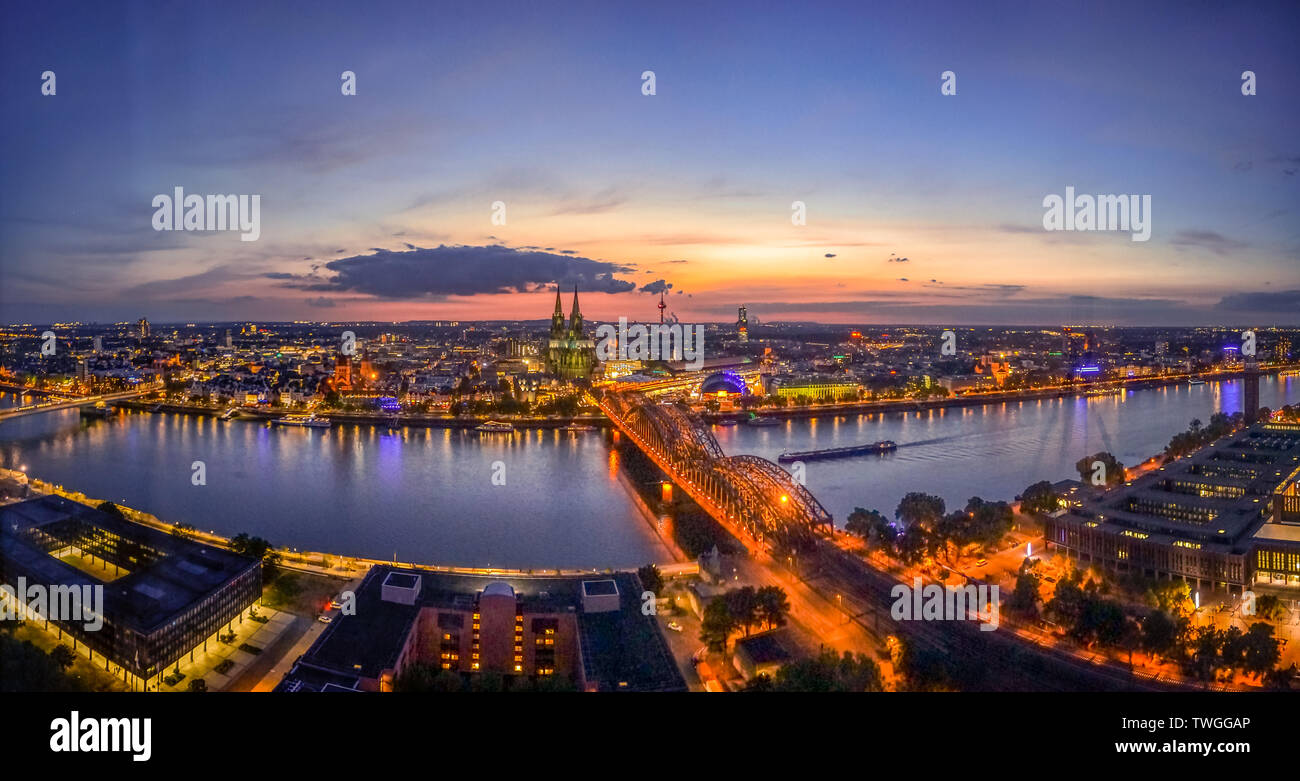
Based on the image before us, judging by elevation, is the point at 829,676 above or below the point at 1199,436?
below

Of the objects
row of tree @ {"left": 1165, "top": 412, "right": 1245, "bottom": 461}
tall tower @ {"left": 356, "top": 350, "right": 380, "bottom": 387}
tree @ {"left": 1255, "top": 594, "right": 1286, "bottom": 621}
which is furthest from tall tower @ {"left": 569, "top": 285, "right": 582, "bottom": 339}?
tree @ {"left": 1255, "top": 594, "right": 1286, "bottom": 621}

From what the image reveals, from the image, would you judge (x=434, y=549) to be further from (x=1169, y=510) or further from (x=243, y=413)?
(x=243, y=413)

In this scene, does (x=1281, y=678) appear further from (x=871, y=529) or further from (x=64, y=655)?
(x=64, y=655)

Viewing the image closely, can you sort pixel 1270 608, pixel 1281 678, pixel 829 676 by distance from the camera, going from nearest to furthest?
1. pixel 829 676
2. pixel 1281 678
3. pixel 1270 608

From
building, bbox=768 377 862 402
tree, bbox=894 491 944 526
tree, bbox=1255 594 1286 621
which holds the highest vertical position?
building, bbox=768 377 862 402

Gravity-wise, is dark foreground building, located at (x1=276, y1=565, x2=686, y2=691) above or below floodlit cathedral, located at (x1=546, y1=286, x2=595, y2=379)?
below

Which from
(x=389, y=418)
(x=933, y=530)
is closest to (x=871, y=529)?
(x=933, y=530)

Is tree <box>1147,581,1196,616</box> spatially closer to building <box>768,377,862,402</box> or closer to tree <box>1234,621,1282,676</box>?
tree <box>1234,621,1282,676</box>
